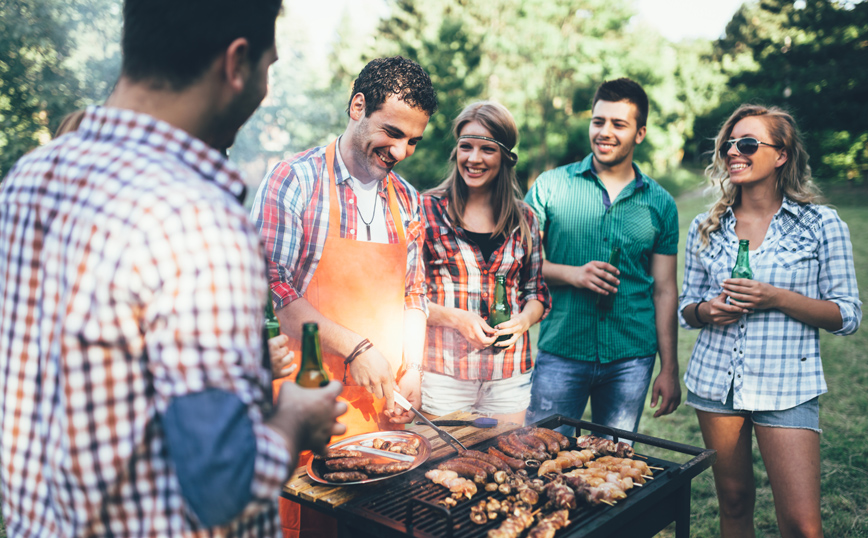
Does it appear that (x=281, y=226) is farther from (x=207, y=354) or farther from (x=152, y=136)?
(x=207, y=354)

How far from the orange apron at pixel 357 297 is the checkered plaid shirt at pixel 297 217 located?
0.12ft

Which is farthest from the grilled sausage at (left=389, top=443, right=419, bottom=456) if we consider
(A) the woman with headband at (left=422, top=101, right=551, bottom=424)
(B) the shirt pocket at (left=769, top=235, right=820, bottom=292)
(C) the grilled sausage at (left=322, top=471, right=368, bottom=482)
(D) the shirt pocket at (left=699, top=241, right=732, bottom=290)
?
(B) the shirt pocket at (left=769, top=235, right=820, bottom=292)

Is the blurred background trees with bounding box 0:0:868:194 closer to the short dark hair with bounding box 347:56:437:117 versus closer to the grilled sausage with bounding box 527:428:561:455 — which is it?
the short dark hair with bounding box 347:56:437:117

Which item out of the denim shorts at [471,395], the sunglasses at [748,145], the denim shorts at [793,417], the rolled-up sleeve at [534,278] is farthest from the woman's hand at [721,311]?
the denim shorts at [471,395]

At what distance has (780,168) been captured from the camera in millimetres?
3221

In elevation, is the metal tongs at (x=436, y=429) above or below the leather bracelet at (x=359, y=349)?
below

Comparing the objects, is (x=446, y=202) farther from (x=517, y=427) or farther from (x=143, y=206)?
(x=143, y=206)

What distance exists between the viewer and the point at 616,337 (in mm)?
3676

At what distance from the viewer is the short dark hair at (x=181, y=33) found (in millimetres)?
1150

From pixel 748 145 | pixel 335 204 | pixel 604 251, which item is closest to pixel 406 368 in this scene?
pixel 335 204

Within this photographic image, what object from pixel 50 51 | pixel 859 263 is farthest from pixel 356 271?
pixel 859 263

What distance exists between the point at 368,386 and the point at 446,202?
4.63 ft

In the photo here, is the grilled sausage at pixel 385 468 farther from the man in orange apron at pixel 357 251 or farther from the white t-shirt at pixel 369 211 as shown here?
the white t-shirt at pixel 369 211

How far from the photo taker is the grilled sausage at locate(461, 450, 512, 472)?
7.79 feet
